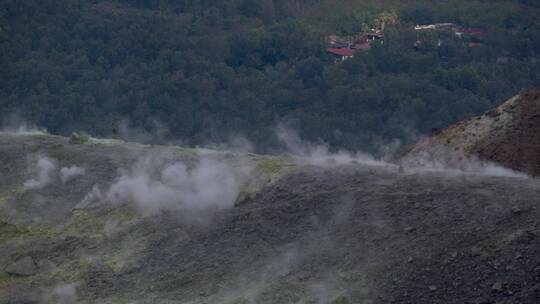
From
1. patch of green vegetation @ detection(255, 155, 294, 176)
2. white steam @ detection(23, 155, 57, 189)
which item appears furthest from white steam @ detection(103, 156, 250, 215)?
white steam @ detection(23, 155, 57, 189)

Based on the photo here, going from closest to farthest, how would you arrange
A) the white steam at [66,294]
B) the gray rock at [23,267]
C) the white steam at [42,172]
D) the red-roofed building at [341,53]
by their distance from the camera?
the white steam at [66,294] < the gray rock at [23,267] < the white steam at [42,172] < the red-roofed building at [341,53]

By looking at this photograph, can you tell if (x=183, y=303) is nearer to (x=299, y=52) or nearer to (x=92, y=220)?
(x=92, y=220)

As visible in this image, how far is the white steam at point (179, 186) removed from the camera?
16344 millimetres

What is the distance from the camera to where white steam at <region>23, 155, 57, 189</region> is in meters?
18.8

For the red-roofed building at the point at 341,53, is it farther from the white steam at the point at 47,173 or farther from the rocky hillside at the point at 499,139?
the white steam at the point at 47,173

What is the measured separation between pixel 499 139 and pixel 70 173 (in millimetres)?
9885

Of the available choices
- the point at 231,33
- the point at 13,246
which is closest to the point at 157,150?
the point at 13,246

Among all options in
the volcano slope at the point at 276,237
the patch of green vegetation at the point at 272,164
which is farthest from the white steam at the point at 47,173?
the patch of green vegetation at the point at 272,164

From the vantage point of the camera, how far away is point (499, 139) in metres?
18.1

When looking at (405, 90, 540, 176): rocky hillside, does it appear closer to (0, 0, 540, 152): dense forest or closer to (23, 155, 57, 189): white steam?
(23, 155, 57, 189): white steam

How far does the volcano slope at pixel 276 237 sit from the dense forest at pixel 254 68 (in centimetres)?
3451

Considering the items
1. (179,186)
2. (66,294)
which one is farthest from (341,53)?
(66,294)

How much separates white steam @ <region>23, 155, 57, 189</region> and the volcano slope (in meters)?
0.12

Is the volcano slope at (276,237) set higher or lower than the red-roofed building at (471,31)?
higher
